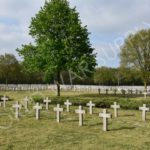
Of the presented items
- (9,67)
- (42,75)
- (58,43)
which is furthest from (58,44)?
(9,67)

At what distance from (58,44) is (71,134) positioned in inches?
951

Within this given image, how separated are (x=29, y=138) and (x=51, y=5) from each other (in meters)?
27.4

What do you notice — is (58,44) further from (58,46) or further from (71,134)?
Answer: (71,134)

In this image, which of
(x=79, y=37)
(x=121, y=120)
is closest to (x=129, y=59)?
(x=79, y=37)

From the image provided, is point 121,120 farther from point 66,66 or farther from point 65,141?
point 66,66

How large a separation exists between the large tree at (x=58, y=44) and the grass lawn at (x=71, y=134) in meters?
17.1

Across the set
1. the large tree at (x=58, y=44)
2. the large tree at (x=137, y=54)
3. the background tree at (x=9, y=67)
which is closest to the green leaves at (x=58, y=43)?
the large tree at (x=58, y=44)

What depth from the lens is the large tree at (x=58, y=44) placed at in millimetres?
39531

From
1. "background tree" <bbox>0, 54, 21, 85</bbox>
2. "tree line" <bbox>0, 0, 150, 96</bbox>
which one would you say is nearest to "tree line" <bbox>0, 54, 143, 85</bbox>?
"background tree" <bbox>0, 54, 21, 85</bbox>

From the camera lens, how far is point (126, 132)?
1742 centimetres

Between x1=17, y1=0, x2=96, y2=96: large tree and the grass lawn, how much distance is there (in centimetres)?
1706

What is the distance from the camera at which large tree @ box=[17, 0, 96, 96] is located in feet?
130

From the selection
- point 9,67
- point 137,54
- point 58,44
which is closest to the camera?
point 58,44

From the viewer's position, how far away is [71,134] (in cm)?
1659
